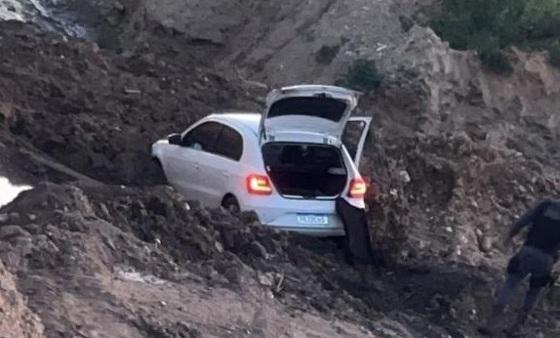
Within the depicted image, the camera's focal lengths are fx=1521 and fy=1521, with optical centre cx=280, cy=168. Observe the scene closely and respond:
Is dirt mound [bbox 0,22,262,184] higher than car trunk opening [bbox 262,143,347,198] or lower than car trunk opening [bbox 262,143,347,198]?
lower

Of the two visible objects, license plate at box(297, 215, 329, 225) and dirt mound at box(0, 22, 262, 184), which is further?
dirt mound at box(0, 22, 262, 184)

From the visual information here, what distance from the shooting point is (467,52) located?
98.5 feet

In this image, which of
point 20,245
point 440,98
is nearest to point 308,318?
point 20,245

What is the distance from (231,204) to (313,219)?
3.67ft

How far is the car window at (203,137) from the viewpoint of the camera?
752 inches

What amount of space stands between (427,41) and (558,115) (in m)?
3.21

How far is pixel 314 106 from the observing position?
18156 mm

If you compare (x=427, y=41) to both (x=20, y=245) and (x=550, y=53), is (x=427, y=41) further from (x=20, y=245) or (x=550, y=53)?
(x=20, y=245)

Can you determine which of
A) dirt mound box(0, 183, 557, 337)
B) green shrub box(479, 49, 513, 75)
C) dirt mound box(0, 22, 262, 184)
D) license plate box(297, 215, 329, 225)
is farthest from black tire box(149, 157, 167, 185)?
green shrub box(479, 49, 513, 75)

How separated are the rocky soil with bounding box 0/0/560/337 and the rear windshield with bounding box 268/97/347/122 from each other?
153 cm

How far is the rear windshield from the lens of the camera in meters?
18.1

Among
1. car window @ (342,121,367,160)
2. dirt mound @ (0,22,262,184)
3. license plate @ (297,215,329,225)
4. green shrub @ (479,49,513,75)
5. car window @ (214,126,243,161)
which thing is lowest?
dirt mound @ (0,22,262,184)

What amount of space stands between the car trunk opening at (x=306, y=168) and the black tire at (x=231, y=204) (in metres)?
0.57

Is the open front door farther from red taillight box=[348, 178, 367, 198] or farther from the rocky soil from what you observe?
the rocky soil
